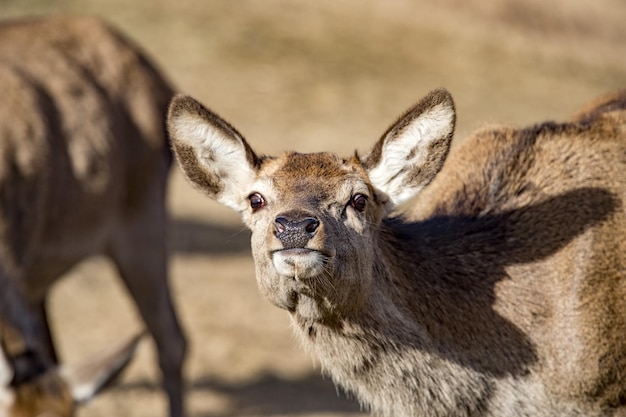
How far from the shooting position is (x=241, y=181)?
5.07m

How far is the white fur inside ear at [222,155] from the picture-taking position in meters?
5.04

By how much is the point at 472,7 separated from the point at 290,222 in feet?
50.3

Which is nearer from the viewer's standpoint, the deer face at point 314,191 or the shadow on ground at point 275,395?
the deer face at point 314,191

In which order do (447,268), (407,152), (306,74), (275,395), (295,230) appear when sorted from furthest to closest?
(306,74) → (275,395) → (447,268) → (407,152) → (295,230)

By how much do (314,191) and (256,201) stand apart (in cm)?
29

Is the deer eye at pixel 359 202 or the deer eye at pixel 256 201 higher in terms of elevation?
the deer eye at pixel 359 202

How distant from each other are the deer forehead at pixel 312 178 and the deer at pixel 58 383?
167 cm

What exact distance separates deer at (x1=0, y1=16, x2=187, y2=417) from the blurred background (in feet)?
5.59

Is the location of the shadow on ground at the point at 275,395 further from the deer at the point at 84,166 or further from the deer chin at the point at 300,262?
the deer chin at the point at 300,262

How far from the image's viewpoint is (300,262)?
4391 mm

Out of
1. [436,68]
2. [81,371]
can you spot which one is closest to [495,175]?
[81,371]

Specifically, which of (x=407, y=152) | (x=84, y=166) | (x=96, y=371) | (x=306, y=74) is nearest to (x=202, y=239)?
(x=84, y=166)

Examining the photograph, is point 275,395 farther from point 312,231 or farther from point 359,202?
point 312,231

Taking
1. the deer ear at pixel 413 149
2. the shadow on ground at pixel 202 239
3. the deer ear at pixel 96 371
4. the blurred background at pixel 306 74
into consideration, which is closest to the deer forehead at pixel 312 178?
the deer ear at pixel 413 149
